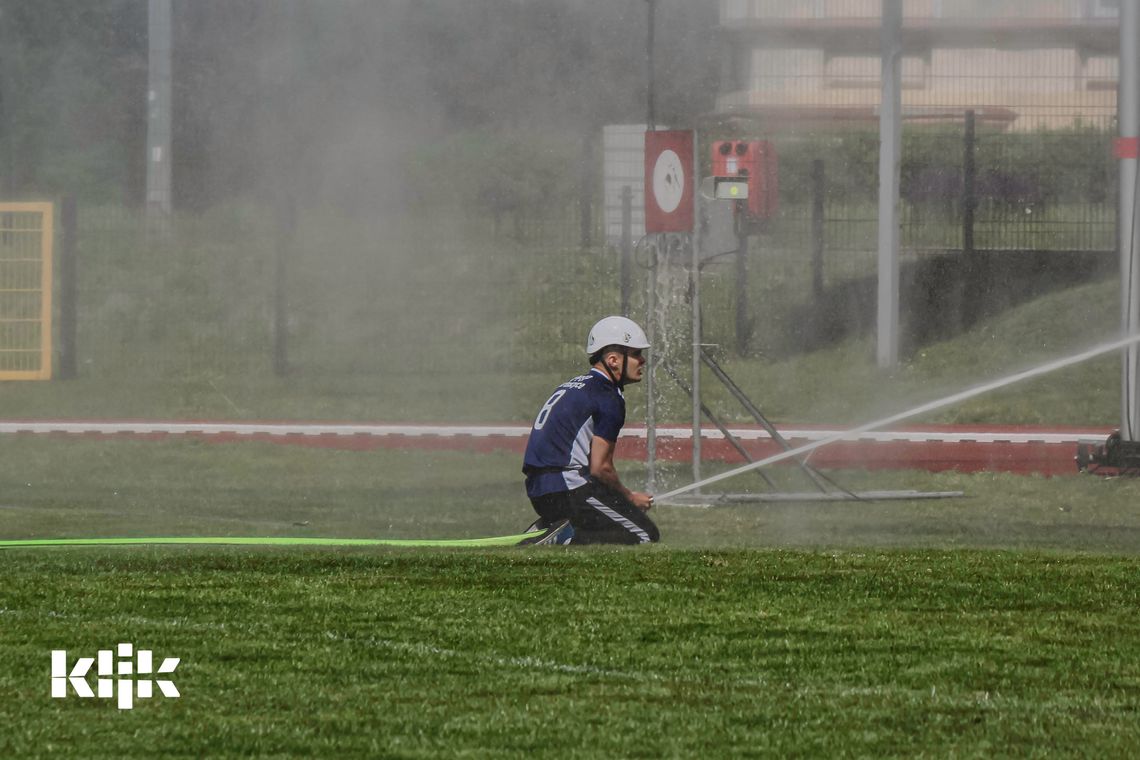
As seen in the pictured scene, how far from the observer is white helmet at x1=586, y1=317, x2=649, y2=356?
9.17 m

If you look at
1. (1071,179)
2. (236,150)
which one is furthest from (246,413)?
(1071,179)

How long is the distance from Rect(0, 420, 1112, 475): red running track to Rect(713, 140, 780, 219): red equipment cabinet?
198 centimetres

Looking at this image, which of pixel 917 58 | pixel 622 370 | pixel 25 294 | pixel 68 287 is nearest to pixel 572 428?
pixel 622 370

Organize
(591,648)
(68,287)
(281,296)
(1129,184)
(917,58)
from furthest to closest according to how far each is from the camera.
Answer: (68,287)
(281,296)
(917,58)
(1129,184)
(591,648)

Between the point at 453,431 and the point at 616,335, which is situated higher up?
the point at 616,335

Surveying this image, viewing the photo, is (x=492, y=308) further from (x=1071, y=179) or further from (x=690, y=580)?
(x=690, y=580)

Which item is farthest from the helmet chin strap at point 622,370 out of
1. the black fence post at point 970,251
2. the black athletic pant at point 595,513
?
the black fence post at point 970,251

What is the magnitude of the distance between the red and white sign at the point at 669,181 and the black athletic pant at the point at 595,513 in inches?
135

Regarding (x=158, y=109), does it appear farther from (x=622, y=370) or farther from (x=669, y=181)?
(x=622, y=370)

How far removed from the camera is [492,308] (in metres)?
22.5

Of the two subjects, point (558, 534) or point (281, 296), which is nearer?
point (558, 534)

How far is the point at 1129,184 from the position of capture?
43.4 ft

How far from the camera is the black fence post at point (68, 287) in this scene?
848 inches

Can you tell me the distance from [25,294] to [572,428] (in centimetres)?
1499
